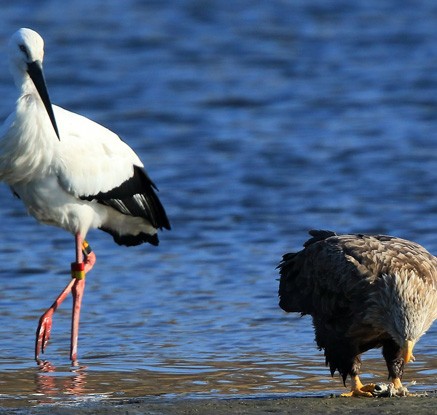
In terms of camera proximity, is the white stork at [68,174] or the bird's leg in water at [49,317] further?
the white stork at [68,174]

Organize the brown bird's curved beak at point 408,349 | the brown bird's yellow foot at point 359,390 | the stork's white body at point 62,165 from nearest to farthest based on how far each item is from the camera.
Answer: the brown bird's curved beak at point 408,349
the brown bird's yellow foot at point 359,390
the stork's white body at point 62,165

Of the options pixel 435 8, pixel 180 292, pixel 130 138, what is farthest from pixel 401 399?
pixel 435 8

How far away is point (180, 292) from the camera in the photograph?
34.2 feet

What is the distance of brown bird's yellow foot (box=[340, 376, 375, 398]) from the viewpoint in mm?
7430

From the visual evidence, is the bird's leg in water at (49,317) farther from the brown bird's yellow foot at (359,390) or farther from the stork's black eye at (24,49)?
the brown bird's yellow foot at (359,390)

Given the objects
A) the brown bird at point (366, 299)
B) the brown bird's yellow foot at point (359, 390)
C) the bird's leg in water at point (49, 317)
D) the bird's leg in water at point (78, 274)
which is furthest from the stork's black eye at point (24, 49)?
the brown bird's yellow foot at point (359, 390)

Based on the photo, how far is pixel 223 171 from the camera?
48.9 ft

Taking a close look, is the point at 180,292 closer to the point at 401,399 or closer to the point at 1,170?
the point at 1,170

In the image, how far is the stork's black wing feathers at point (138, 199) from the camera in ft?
33.8

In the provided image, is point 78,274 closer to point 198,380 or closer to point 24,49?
point 24,49

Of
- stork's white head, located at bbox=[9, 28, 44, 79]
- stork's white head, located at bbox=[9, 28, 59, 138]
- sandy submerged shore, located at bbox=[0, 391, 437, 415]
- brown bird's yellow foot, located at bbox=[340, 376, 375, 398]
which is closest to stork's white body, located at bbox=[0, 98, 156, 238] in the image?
stork's white head, located at bbox=[9, 28, 59, 138]

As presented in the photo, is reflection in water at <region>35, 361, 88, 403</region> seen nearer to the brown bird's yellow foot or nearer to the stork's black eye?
the brown bird's yellow foot

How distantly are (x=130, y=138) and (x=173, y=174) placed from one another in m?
1.75

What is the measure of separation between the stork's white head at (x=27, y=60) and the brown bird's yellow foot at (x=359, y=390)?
10.4 ft
